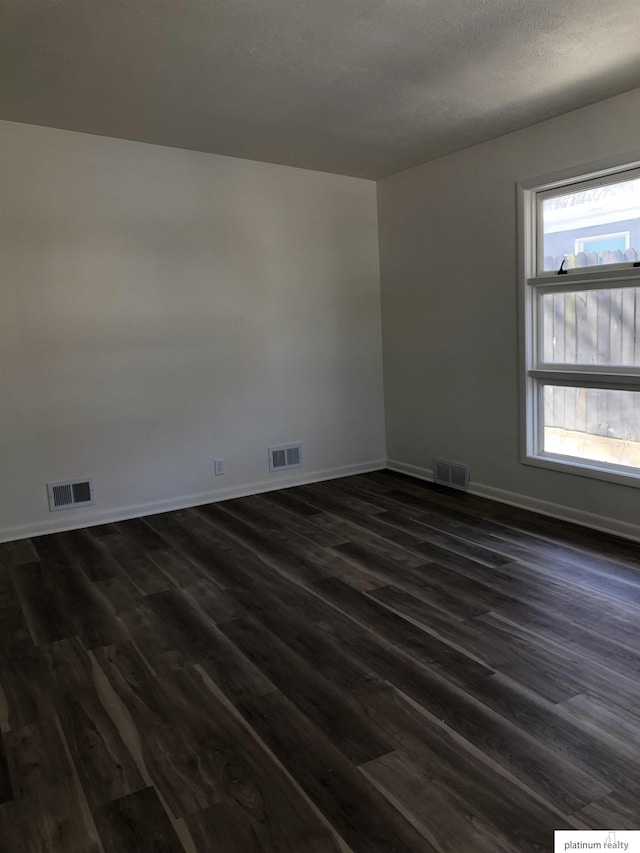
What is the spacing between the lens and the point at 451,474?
5.09 meters

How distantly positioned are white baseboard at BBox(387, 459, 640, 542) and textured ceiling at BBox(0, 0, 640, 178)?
2517mm

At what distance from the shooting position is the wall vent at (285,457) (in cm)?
519

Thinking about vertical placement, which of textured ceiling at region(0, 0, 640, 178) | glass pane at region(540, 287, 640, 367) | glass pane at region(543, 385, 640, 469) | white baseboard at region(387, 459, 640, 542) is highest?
textured ceiling at region(0, 0, 640, 178)

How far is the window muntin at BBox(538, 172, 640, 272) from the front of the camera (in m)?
3.73

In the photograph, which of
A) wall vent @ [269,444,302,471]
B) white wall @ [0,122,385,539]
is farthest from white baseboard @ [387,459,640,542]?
white wall @ [0,122,385,539]

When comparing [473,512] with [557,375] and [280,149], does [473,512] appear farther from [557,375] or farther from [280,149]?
[280,149]

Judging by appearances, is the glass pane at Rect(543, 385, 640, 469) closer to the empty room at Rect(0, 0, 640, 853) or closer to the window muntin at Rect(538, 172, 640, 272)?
the empty room at Rect(0, 0, 640, 853)

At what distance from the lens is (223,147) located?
4465 mm

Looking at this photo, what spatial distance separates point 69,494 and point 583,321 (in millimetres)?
3634

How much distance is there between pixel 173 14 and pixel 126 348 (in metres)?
2.31

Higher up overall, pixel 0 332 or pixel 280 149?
pixel 280 149

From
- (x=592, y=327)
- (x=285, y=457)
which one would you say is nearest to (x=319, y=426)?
(x=285, y=457)

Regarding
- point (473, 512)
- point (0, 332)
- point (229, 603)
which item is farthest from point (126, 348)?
point (473, 512)

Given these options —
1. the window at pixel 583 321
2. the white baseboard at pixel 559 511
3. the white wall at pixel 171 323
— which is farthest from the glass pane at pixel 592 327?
the white wall at pixel 171 323
